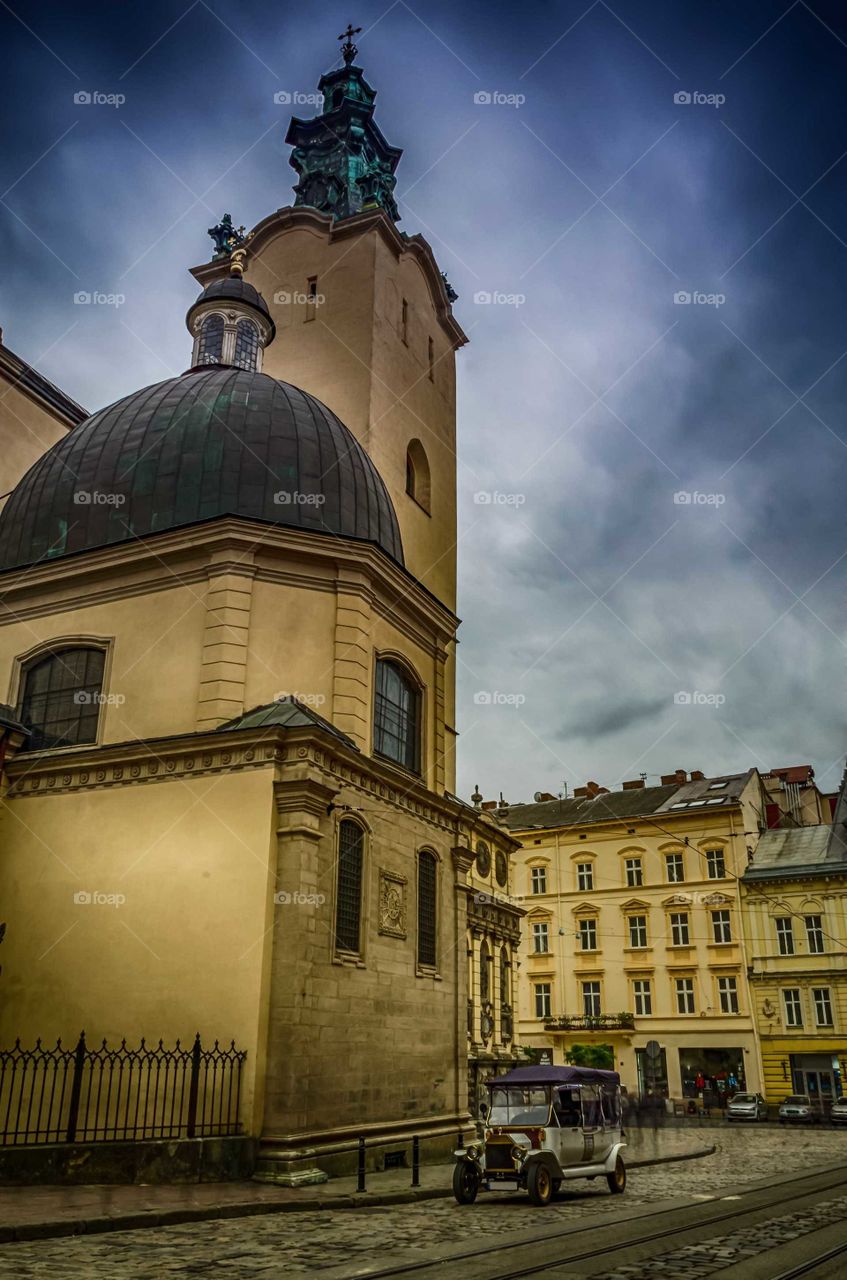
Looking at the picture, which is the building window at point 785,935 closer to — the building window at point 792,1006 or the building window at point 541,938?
the building window at point 792,1006

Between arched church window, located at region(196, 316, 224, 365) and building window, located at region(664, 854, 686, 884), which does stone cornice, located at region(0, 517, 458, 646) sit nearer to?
arched church window, located at region(196, 316, 224, 365)

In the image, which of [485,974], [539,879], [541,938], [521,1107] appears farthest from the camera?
[539,879]

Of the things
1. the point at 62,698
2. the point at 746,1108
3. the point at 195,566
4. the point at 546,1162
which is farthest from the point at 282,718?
the point at 746,1108

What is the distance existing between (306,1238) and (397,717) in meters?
12.8

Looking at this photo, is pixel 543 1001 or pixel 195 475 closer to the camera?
pixel 195 475

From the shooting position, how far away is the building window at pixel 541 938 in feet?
168

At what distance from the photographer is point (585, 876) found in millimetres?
51812

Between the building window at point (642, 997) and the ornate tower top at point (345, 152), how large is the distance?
3510 centimetres

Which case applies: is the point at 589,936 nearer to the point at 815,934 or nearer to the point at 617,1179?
the point at 815,934

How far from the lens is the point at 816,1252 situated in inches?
401

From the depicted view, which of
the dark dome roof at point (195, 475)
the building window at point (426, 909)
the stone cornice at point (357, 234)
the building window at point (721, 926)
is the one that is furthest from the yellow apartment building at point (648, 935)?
the dark dome roof at point (195, 475)

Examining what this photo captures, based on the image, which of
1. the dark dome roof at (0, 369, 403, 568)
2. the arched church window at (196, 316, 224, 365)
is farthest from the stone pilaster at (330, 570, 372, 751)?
the arched church window at (196, 316, 224, 365)

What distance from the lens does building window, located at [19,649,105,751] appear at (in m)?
20.9

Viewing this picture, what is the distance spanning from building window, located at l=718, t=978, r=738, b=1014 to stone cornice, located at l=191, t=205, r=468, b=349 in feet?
99.4
